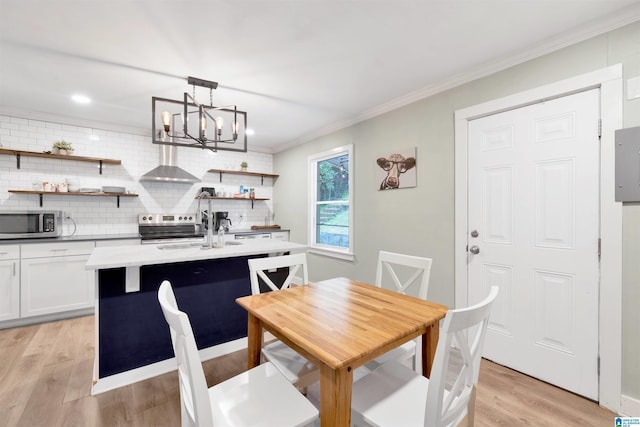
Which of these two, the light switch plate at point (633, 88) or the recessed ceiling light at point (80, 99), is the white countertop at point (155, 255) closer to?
the recessed ceiling light at point (80, 99)

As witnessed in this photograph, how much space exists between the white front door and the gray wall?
6.3 inches

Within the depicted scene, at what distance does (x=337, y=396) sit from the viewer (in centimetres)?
102

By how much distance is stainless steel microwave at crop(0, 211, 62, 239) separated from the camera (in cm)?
301

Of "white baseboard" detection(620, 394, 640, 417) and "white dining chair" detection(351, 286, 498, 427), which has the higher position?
"white dining chair" detection(351, 286, 498, 427)

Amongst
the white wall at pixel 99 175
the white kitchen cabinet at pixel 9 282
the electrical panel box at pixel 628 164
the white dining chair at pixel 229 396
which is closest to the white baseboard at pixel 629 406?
the electrical panel box at pixel 628 164

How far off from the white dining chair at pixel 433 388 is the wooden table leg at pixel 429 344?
0.54 ft

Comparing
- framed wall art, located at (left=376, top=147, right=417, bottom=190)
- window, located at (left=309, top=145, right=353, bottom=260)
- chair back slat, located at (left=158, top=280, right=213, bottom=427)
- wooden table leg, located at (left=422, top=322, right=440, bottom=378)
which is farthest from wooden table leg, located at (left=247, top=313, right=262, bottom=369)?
window, located at (left=309, top=145, right=353, bottom=260)

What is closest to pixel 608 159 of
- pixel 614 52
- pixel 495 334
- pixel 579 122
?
pixel 579 122

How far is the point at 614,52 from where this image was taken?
1.71m

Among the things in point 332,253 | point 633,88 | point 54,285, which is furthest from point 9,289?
point 633,88

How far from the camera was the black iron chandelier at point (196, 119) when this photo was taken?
2109 mm

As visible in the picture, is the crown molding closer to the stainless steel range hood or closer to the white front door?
the white front door

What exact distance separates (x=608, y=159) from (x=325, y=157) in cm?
300

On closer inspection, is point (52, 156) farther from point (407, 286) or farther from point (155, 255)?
point (407, 286)
